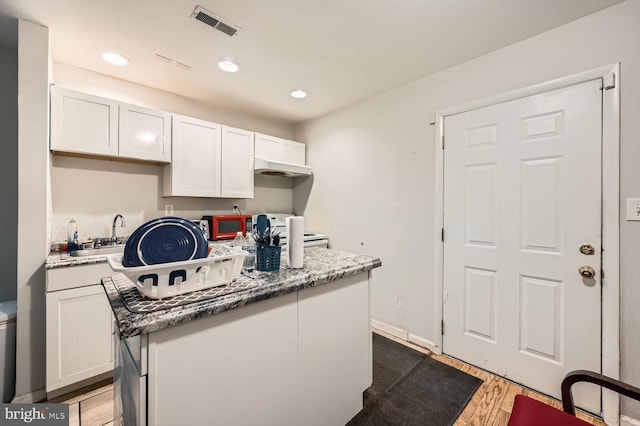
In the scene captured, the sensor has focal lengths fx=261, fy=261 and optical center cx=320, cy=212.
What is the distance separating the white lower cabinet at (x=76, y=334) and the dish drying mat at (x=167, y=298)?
3.54 feet

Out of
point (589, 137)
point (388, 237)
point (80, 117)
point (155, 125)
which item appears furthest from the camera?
point (388, 237)

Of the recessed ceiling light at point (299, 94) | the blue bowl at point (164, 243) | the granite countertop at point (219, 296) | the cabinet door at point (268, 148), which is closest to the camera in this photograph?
the granite countertop at point (219, 296)

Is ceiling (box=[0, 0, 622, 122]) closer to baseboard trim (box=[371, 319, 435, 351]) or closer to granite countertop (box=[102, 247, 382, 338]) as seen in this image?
granite countertop (box=[102, 247, 382, 338])

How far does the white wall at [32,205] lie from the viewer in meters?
1.73

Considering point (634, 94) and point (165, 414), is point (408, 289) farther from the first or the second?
point (165, 414)

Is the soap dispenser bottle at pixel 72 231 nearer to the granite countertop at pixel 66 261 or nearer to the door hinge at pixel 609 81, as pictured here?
the granite countertop at pixel 66 261

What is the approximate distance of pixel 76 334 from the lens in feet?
6.06

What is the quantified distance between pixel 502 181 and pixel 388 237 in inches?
44.2

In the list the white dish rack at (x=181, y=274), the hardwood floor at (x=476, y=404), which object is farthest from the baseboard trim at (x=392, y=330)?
the white dish rack at (x=181, y=274)

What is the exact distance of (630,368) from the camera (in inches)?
59.3

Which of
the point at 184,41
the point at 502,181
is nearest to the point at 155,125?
the point at 184,41

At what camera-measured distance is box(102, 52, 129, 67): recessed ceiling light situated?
2104mm

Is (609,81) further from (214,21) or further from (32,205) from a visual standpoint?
(32,205)

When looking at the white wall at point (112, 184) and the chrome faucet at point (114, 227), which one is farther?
the chrome faucet at point (114, 227)
